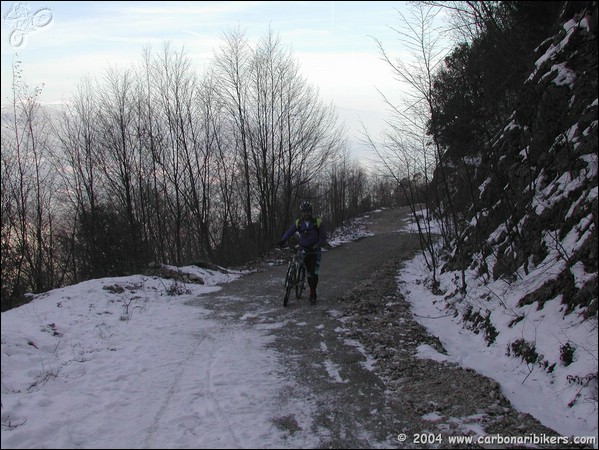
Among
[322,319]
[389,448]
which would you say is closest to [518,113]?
[322,319]

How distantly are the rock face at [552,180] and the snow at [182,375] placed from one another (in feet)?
0.98

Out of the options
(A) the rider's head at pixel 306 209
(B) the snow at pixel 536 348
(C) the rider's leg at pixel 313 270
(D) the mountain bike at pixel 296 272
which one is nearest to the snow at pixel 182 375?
(B) the snow at pixel 536 348

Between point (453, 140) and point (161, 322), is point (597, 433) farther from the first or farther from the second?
point (453, 140)

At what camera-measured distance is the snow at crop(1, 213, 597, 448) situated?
3457mm

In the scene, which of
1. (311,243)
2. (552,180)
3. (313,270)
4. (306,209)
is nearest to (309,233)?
(311,243)

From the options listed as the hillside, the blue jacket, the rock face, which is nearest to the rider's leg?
the blue jacket

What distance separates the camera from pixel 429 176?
13.0m

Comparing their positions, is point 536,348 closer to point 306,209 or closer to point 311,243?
point 311,243

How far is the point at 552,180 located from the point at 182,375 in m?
6.23

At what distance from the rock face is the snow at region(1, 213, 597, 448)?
0.30 meters

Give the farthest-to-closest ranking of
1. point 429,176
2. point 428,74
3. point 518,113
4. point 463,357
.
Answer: point 429,176 → point 428,74 → point 518,113 → point 463,357

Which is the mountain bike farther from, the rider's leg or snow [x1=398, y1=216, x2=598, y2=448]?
snow [x1=398, y1=216, x2=598, y2=448]

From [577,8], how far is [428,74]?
124 inches

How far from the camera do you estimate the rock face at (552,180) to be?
5.20 meters
